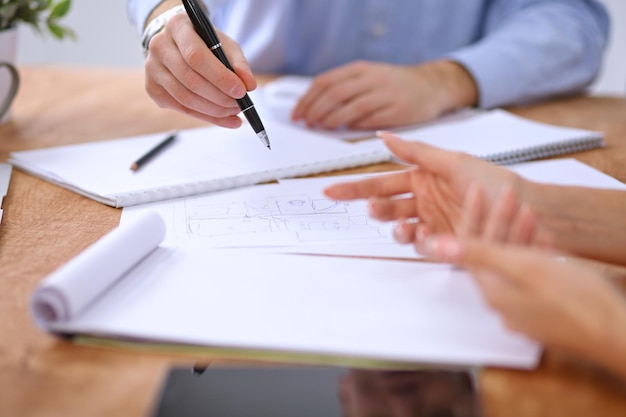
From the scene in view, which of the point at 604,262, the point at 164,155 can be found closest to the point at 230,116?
the point at 164,155

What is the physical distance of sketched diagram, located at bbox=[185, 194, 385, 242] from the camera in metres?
0.77

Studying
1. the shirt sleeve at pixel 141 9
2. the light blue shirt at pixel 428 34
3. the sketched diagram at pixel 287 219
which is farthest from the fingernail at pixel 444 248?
the light blue shirt at pixel 428 34

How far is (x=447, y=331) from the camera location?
55 centimetres

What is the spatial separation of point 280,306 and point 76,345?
0.53 feet

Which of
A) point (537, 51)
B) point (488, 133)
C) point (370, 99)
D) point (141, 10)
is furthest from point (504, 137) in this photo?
point (141, 10)

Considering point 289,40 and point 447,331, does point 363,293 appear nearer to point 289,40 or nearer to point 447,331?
point 447,331

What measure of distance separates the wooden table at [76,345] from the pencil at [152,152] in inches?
3.6

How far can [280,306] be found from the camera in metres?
0.59

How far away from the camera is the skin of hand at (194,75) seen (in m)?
0.90

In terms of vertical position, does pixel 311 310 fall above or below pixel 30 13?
below

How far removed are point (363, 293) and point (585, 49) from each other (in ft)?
3.57

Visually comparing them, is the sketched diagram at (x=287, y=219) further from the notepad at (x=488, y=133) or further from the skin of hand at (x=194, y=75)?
the notepad at (x=488, y=133)

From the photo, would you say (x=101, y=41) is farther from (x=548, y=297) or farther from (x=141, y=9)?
(x=548, y=297)

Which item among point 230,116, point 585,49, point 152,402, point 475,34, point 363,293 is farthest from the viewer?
point 475,34
